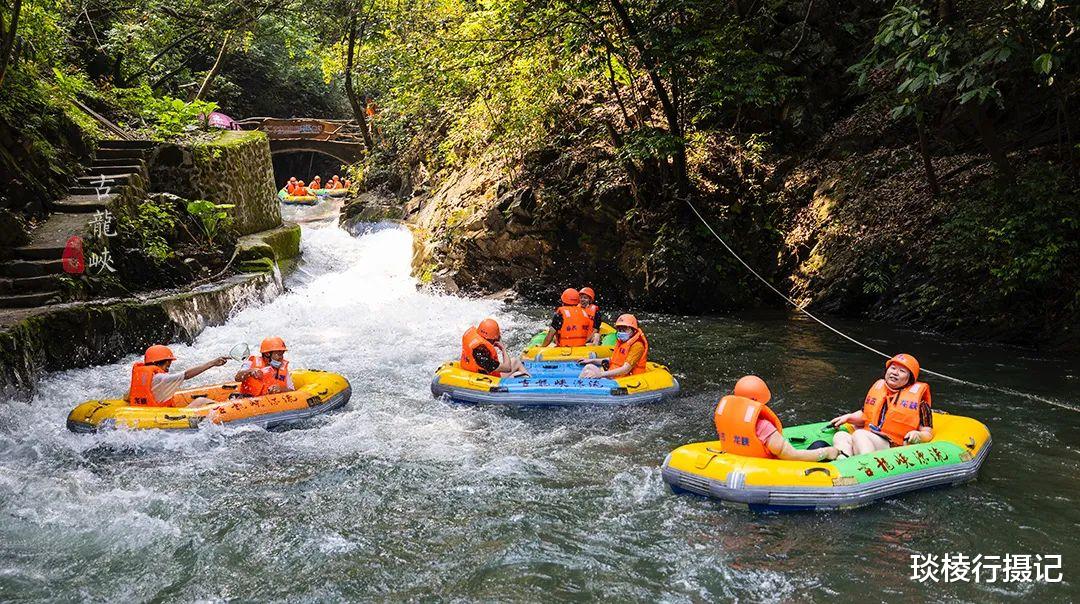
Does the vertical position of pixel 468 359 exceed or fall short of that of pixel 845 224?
it falls short

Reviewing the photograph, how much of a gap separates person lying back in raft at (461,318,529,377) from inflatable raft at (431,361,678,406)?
126mm

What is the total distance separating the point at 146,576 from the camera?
17.4 feet

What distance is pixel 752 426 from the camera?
6.27m

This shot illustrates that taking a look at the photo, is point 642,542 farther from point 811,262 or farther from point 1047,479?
point 811,262

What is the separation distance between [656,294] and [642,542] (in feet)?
28.9

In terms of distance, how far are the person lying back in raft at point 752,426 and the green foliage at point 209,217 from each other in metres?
11.1

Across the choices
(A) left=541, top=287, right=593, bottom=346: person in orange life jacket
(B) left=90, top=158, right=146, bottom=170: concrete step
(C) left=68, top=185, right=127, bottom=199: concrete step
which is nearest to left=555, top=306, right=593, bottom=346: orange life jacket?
(A) left=541, top=287, right=593, bottom=346: person in orange life jacket

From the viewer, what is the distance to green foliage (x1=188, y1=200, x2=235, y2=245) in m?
14.3

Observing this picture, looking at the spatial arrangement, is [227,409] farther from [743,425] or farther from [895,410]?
[895,410]

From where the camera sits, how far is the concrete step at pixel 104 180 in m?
13.4

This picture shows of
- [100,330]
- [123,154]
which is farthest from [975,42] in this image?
[123,154]

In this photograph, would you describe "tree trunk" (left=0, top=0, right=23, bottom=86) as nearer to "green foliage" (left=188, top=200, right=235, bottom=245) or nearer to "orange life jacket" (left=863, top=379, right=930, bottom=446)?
"green foliage" (left=188, top=200, right=235, bottom=245)

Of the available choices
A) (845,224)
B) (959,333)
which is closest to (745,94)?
(845,224)

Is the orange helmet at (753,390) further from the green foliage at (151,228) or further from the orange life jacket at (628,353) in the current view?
the green foliage at (151,228)
